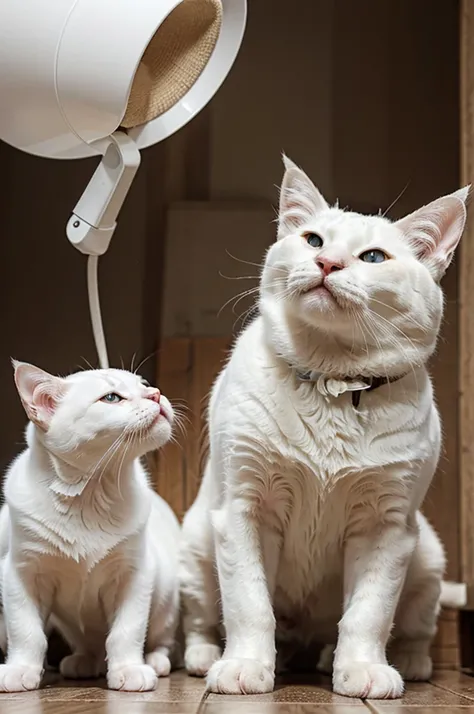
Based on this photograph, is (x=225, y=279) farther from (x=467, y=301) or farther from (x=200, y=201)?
(x=467, y=301)

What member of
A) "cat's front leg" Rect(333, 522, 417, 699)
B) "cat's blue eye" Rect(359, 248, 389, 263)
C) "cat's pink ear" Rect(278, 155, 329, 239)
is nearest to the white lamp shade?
"cat's pink ear" Rect(278, 155, 329, 239)

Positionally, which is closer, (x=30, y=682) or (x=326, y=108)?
(x=30, y=682)

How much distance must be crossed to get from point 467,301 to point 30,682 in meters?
1.35

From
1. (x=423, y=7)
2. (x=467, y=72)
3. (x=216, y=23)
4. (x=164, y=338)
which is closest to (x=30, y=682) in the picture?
(x=164, y=338)

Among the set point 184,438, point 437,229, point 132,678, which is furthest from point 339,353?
point 184,438

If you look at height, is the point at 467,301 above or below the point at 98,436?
above

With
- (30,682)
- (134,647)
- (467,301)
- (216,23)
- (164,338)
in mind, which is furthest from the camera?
(164,338)

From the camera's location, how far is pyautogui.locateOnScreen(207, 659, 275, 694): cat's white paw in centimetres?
153

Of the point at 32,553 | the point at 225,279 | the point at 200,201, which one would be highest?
the point at 200,201

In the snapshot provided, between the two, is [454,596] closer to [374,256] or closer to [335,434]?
[335,434]

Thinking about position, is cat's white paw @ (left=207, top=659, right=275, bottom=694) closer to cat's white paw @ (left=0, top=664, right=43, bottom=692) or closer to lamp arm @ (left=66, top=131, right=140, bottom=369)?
cat's white paw @ (left=0, top=664, right=43, bottom=692)

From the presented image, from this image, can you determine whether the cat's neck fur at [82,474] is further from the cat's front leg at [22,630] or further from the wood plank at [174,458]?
the wood plank at [174,458]

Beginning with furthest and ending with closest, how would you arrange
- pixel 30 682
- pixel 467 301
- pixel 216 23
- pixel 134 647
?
pixel 467 301
pixel 216 23
pixel 134 647
pixel 30 682

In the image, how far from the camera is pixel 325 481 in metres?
1.64
